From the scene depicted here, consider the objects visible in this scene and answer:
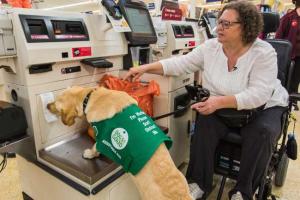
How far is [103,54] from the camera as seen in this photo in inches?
61.4

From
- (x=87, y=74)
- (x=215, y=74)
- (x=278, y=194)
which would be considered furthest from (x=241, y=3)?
(x=278, y=194)

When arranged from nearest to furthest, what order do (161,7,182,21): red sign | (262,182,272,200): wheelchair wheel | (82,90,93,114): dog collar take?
(82,90,93,114): dog collar
(262,182,272,200): wheelchair wheel
(161,7,182,21): red sign

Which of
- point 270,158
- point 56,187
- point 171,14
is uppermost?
point 171,14

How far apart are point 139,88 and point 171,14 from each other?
1.04 metres

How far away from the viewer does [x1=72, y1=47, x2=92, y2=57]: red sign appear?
1.37 m

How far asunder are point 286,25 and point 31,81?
3.14 meters

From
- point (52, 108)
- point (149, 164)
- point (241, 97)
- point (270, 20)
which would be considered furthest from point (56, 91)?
point (270, 20)

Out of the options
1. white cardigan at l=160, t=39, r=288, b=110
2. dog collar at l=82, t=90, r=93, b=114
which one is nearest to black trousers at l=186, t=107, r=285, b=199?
white cardigan at l=160, t=39, r=288, b=110

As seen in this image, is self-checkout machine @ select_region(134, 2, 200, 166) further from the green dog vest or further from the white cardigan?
the green dog vest

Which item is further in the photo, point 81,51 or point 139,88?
point 139,88

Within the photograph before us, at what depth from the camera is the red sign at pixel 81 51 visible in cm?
137

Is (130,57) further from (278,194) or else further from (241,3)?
(278,194)

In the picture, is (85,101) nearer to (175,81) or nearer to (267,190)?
(175,81)

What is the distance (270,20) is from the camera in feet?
5.81
